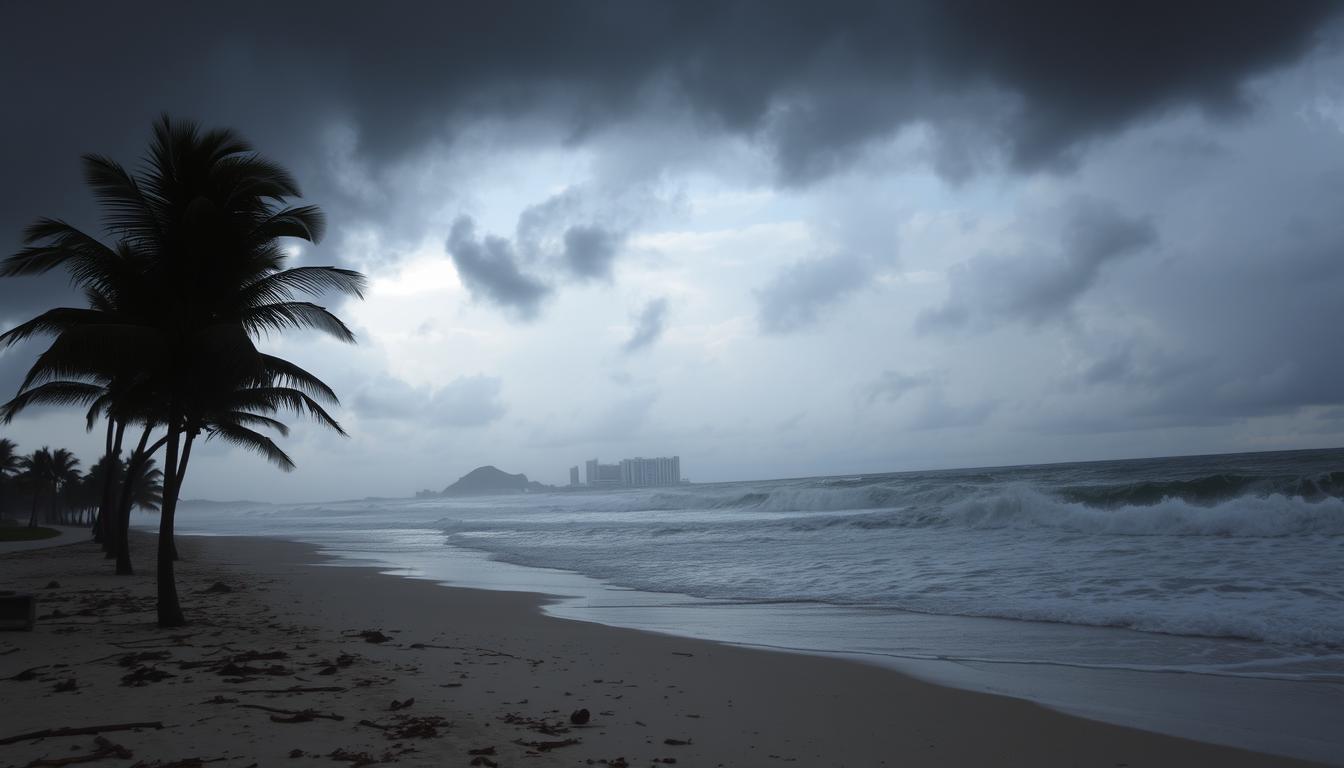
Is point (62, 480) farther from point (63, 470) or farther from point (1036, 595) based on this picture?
point (1036, 595)

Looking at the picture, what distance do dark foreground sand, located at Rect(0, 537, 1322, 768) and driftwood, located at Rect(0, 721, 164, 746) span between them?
0.12 ft

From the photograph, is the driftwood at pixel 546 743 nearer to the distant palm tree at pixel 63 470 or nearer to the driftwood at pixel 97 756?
the driftwood at pixel 97 756

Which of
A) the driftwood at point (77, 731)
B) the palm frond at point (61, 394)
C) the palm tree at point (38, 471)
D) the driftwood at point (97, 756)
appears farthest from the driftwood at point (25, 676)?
the palm tree at point (38, 471)

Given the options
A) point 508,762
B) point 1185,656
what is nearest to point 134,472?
point 508,762

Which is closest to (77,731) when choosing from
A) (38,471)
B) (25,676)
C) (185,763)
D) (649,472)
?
(185,763)

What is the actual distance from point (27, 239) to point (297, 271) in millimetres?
2880

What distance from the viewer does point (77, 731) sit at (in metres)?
4.39

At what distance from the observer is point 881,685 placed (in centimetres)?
644

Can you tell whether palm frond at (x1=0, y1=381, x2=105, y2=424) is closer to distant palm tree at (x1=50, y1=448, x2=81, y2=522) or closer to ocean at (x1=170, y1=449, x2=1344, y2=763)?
ocean at (x1=170, y1=449, x2=1344, y2=763)

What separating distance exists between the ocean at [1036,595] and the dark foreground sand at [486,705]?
89cm

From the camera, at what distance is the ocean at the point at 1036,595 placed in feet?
A: 20.6

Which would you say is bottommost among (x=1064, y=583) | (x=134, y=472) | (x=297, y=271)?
(x=1064, y=583)

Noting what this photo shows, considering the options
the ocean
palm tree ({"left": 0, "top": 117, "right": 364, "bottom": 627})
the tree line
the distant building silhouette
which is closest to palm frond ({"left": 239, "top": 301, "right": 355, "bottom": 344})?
palm tree ({"left": 0, "top": 117, "right": 364, "bottom": 627})

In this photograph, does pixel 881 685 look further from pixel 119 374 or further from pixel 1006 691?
pixel 119 374
